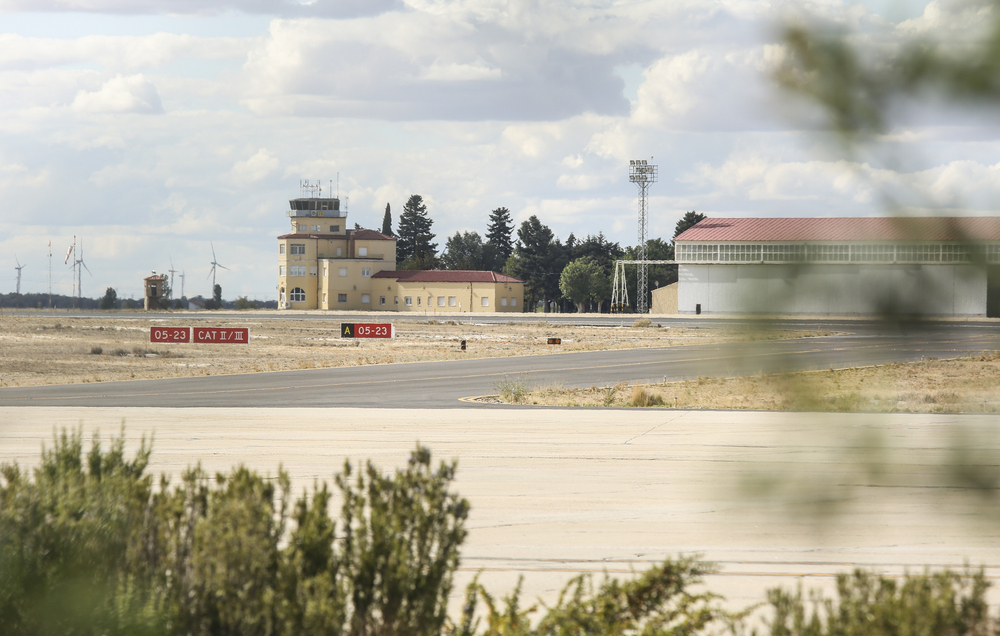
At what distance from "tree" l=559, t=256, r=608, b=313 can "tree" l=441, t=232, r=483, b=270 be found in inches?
1358

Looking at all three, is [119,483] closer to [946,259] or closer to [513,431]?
[946,259]

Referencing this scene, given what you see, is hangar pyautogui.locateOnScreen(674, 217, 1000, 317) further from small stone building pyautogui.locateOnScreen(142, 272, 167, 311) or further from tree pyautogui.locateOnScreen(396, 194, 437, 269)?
tree pyautogui.locateOnScreen(396, 194, 437, 269)

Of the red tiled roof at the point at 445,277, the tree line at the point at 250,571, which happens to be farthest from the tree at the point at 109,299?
the tree line at the point at 250,571

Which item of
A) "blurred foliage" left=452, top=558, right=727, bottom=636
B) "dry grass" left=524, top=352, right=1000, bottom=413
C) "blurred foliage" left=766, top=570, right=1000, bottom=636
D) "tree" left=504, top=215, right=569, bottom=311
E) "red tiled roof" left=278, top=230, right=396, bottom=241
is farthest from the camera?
"tree" left=504, top=215, right=569, bottom=311

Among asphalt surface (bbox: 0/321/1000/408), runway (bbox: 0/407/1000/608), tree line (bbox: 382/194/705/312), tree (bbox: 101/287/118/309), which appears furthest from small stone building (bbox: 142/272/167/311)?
runway (bbox: 0/407/1000/608)

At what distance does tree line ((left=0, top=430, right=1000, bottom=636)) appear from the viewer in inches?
149

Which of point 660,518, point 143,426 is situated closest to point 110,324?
point 143,426

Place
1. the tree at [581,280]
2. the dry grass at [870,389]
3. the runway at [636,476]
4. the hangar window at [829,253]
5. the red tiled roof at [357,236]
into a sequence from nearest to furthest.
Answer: the hangar window at [829,253] → the dry grass at [870,389] → the runway at [636,476] → the tree at [581,280] → the red tiled roof at [357,236]

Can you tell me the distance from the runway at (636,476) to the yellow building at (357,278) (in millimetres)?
89516

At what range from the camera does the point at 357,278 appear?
113188mm

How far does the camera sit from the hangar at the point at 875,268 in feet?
5.79

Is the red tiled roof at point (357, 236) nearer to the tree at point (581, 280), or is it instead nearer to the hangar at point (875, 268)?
the tree at point (581, 280)

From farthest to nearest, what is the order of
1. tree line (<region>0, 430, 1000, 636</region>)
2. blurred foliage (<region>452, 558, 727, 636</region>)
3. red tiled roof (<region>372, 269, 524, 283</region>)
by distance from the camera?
red tiled roof (<region>372, 269, 524, 283</region>)
blurred foliage (<region>452, 558, 727, 636</region>)
tree line (<region>0, 430, 1000, 636</region>)

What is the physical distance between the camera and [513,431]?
17109mm
